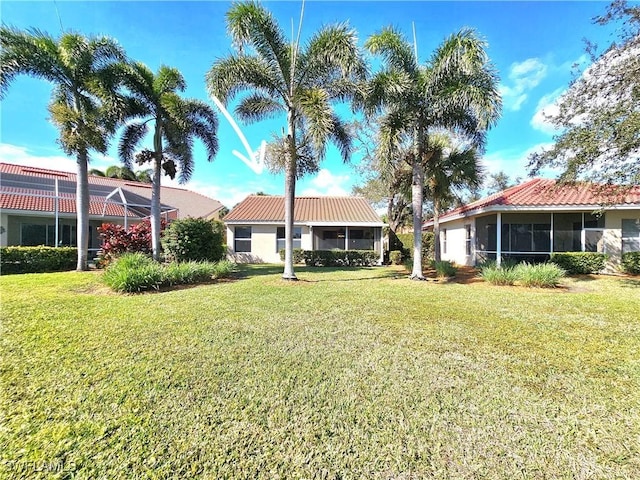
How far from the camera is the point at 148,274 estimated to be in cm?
883

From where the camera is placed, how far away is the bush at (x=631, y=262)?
1255cm

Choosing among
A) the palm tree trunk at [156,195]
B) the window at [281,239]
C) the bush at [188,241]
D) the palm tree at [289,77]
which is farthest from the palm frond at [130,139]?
the window at [281,239]

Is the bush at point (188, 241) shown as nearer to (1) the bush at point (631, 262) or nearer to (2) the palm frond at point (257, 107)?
(2) the palm frond at point (257, 107)

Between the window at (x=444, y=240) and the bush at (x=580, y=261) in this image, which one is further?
the window at (x=444, y=240)

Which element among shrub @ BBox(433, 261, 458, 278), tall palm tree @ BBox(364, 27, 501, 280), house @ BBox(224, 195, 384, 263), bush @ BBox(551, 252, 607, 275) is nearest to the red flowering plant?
house @ BBox(224, 195, 384, 263)

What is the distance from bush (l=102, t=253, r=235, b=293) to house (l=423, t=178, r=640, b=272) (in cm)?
1279

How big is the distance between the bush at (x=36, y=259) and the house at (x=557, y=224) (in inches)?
781

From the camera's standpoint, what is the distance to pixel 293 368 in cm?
392

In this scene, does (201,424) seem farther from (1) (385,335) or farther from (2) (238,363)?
(1) (385,335)

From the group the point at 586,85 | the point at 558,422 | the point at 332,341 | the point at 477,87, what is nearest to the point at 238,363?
the point at 332,341

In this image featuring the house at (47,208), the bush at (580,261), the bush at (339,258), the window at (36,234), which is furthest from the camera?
the bush at (339,258)

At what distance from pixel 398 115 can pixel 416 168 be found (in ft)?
7.34

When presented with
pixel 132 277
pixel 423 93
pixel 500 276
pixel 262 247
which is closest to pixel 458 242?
pixel 500 276

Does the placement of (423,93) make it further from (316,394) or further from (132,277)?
(132,277)
